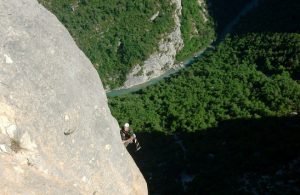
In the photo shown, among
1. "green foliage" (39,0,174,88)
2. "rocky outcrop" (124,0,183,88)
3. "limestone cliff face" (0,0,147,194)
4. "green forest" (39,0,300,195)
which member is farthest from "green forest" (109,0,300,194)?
"limestone cliff face" (0,0,147,194)

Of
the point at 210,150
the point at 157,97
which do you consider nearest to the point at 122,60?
the point at 157,97

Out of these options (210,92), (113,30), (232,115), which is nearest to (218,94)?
(210,92)

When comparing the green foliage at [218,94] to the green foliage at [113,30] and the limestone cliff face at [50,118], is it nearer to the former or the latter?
the green foliage at [113,30]

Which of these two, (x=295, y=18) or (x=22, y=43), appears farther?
(x=295, y=18)

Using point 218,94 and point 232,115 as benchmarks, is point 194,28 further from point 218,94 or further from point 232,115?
point 232,115

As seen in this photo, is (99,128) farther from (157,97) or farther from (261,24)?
(261,24)
